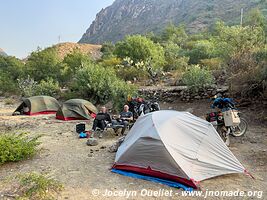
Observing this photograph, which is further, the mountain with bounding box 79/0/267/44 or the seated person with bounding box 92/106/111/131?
the mountain with bounding box 79/0/267/44

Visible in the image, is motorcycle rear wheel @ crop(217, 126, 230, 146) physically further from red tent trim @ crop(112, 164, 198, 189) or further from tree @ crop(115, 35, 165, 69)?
tree @ crop(115, 35, 165, 69)

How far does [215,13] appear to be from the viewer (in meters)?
68.0

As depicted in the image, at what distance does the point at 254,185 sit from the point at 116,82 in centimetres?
1063

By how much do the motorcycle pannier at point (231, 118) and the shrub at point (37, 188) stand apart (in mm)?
4877

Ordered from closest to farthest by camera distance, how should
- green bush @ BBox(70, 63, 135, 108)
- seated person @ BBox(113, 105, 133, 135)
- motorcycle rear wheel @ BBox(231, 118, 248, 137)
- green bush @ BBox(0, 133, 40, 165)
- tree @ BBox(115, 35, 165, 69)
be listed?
1. green bush @ BBox(0, 133, 40, 165)
2. motorcycle rear wheel @ BBox(231, 118, 248, 137)
3. seated person @ BBox(113, 105, 133, 135)
4. green bush @ BBox(70, 63, 135, 108)
5. tree @ BBox(115, 35, 165, 69)

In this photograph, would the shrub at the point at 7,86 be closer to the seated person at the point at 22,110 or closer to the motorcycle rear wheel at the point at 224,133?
the seated person at the point at 22,110

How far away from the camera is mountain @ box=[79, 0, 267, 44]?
63.6 m

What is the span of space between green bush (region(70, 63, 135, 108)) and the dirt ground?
15.9 feet

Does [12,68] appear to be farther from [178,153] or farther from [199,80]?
[178,153]

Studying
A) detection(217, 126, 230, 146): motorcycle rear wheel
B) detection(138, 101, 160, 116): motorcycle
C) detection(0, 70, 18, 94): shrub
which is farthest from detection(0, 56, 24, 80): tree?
detection(217, 126, 230, 146): motorcycle rear wheel

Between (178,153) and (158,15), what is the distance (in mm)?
94964

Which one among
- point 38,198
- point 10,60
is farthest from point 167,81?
point 10,60

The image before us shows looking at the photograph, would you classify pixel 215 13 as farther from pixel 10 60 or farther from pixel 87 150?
pixel 87 150

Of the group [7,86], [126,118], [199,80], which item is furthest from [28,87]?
[126,118]
